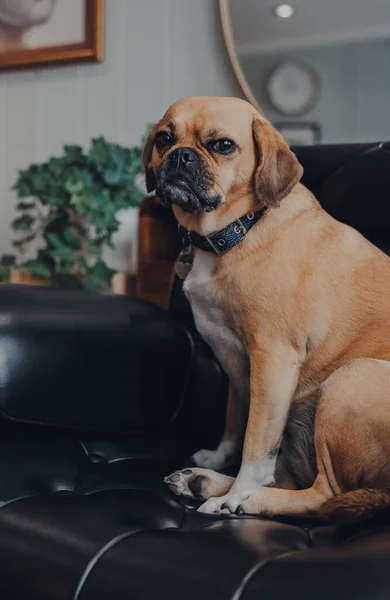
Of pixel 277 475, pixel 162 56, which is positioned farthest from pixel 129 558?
pixel 162 56

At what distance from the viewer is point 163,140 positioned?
1.26 m

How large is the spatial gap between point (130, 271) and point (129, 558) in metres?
1.62

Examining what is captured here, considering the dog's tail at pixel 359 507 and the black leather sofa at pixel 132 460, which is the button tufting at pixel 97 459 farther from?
the dog's tail at pixel 359 507

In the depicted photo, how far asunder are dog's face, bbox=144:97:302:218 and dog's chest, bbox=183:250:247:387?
0.10m

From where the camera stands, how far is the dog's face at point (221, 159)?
115 centimetres

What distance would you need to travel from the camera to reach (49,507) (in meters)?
0.85

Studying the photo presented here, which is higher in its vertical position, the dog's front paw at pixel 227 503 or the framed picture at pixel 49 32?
the framed picture at pixel 49 32

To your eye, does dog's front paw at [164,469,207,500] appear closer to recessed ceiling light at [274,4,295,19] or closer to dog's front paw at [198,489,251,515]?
dog's front paw at [198,489,251,515]

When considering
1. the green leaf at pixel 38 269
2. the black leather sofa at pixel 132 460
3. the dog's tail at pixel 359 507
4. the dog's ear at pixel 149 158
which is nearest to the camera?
the black leather sofa at pixel 132 460

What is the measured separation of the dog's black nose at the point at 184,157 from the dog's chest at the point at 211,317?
0.16 metres

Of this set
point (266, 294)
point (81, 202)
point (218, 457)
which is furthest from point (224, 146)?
point (81, 202)

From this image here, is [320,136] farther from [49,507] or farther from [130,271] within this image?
[49,507]

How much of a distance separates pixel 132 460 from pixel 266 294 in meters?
0.35

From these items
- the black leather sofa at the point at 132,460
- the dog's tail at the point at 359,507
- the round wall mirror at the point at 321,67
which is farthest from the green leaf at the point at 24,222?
the dog's tail at the point at 359,507
